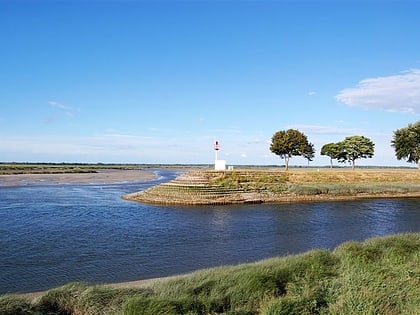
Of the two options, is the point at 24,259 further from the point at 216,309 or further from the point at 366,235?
the point at 366,235

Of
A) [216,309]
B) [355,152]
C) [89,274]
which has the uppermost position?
[355,152]

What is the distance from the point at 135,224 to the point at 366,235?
14744 millimetres

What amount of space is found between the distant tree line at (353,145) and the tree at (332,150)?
19 cm

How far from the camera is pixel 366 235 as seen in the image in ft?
77.7

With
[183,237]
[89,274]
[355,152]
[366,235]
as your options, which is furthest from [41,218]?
[355,152]

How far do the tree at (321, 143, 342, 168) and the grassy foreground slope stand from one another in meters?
67.1

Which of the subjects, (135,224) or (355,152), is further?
(355,152)

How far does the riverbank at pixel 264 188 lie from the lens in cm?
4078

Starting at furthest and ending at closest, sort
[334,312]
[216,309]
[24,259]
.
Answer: [24,259], [216,309], [334,312]

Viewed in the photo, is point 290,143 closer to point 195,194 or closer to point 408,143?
point 408,143

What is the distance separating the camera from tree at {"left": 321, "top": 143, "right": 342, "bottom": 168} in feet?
250

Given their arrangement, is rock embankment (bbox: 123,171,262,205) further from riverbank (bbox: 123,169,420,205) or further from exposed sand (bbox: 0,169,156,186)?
exposed sand (bbox: 0,169,156,186)

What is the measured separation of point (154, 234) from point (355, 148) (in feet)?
191

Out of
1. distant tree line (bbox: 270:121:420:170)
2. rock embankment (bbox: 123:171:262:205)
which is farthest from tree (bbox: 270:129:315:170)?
rock embankment (bbox: 123:171:262:205)
